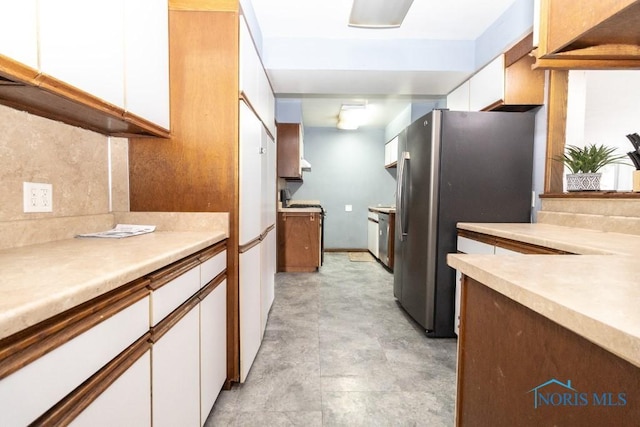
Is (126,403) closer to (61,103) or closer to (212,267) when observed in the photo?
(212,267)

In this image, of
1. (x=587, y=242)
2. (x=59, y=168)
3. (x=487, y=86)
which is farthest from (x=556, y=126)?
(x=59, y=168)

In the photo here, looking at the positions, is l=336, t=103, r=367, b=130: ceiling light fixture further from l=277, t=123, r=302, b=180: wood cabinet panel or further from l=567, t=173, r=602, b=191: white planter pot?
l=567, t=173, r=602, b=191: white planter pot

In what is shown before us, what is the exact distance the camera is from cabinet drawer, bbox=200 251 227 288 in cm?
132

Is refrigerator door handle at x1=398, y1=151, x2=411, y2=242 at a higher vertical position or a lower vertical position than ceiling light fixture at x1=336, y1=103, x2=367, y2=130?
lower

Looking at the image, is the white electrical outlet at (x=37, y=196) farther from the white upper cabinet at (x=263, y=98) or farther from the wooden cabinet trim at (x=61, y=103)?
the white upper cabinet at (x=263, y=98)

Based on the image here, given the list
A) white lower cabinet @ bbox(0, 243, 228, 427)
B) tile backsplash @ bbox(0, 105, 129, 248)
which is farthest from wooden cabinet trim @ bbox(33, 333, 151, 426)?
tile backsplash @ bbox(0, 105, 129, 248)

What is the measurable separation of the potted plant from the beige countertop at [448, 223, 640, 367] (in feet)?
3.80

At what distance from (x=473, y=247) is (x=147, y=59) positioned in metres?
2.14

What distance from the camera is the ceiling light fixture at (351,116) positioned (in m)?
4.55

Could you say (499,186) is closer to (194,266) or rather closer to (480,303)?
(480,303)

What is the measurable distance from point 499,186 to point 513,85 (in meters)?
0.77

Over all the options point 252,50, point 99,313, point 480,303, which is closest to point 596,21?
point 480,303

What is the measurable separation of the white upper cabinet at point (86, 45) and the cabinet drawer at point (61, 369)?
743mm

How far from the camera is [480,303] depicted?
85 centimetres
